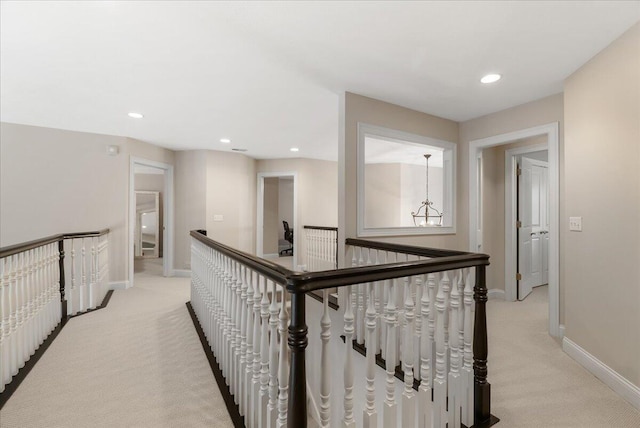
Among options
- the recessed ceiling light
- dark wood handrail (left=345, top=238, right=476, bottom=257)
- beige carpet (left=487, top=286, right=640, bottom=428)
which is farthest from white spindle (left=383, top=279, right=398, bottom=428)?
the recessed ceiling light

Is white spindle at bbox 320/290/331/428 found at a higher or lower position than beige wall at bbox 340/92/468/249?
lower

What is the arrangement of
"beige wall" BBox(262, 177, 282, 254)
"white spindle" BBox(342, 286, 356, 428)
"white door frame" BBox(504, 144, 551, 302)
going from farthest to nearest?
"beige wall" BBox(262, 177, 282, 254)
"white door frame" BBox(504, 144, 551, 302)
"white spindle" BBox(342, 286, 356, 428)

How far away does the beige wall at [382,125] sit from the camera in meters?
3.01

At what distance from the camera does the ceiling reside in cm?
182

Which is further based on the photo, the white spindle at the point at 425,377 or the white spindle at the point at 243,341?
the white spindle at the point at 243,341

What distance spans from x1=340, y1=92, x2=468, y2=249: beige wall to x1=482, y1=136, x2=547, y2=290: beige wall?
0.57 meters

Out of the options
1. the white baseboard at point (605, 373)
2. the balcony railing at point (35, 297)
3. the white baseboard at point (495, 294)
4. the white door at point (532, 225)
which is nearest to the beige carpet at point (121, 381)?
the balcony railing at point (35, 297)

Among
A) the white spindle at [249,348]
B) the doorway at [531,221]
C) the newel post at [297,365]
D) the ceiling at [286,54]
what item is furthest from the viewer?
the doorway at [531,221]

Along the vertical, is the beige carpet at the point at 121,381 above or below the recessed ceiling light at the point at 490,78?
below

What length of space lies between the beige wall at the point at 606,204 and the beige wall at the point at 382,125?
1369 millimetres

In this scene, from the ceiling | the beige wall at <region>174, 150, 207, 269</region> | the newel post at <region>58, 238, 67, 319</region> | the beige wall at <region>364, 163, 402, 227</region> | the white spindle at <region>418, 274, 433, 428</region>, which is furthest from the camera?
the beige wall at <region>364, 163, 402, 227</region>

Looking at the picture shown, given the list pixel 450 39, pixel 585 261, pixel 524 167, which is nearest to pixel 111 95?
pixel 450 39

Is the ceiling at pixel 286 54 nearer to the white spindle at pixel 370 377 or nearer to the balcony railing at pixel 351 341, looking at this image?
the balcony railing at pixel 351 341

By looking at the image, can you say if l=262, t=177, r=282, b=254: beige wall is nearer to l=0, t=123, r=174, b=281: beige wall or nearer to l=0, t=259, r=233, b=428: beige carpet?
l=0, t=123, r=174, b=281: beige wall
